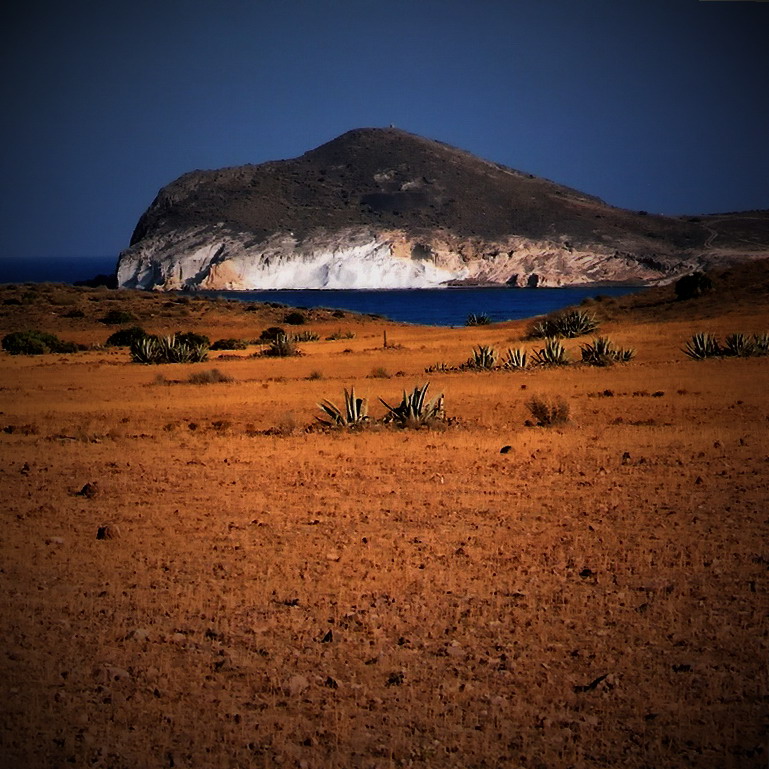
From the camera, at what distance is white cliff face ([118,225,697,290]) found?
118 metres

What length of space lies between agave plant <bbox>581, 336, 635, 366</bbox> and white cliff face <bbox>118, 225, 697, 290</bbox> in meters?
93.6

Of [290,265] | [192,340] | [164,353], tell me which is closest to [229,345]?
[192,340]

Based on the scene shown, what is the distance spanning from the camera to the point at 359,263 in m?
122

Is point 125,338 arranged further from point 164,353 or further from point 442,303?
point 442,303

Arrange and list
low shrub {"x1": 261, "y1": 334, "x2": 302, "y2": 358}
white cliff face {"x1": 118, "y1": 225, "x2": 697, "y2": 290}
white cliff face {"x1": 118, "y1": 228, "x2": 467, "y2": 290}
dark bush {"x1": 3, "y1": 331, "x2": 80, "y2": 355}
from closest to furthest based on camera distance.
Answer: low shrub {"x1": 261, "y1": 334, "x2": 302, "y2": 358}, dark bush {"x1": 3, "y1": 331, "x2": 80, "y2": 355}, white cliff face {"x1": 118, "y1": 225, "x2": 697, "y2": 290}, white cliff face {"x1": 118, "y1": 228, "x2": 467, "y2": 290}

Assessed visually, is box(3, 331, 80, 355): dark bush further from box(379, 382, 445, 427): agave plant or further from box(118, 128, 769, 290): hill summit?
box(118, 128, 769, 290): hill summit

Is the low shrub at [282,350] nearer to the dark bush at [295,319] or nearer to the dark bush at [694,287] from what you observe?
the dark bush at [295,319]

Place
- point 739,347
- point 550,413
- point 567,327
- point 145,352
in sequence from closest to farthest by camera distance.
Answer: point 550,413
point 739,347
point 145,352
point 567,327

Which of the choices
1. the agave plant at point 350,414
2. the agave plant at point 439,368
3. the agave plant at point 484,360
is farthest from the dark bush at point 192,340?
the agave plant at point 350,414

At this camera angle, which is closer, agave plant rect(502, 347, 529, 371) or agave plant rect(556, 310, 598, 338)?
agave plant rect(502, 347, 529, 371)

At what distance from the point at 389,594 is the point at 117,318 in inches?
1458

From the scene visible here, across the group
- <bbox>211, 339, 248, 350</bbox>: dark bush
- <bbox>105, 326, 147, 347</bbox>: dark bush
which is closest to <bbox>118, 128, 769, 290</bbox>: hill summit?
<bbox>105, 326, 147, 347</bbox>: dark bush

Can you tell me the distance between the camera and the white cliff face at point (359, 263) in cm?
11769

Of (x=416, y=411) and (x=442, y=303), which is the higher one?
(x=442, y=303)
